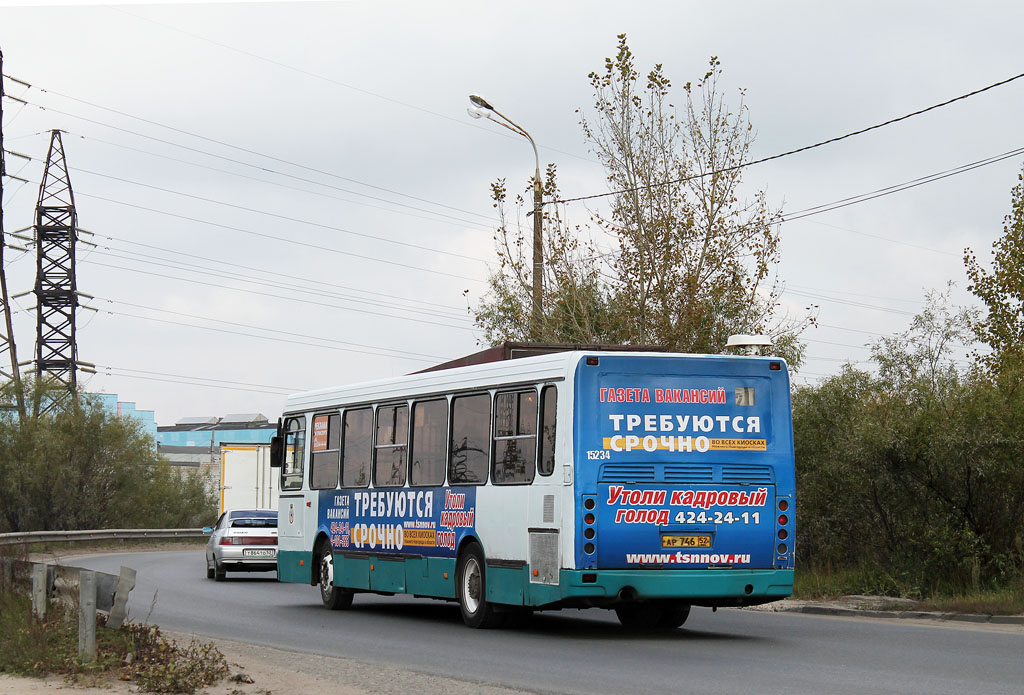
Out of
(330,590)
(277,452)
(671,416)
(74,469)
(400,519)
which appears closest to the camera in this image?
(671,416)

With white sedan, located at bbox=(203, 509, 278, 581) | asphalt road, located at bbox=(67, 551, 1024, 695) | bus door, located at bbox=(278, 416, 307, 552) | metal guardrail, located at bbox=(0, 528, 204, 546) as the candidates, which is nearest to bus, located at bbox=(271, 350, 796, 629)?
asphalt road, located at bbox=(67, 551, 1024, 695)

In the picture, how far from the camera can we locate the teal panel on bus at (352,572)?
19.7 metres

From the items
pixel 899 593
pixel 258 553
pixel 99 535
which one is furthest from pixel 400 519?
pixel 99 535

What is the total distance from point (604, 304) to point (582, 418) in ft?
50.8

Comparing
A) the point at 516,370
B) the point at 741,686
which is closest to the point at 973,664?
the point at 741,686

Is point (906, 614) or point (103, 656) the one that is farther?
point (906, 614)

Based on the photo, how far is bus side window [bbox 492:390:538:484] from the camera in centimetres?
1588

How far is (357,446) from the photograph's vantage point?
20.1 m

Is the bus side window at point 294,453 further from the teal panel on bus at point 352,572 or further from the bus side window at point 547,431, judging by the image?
the bus side window at point 547,431

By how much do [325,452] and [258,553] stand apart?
10.3 metres

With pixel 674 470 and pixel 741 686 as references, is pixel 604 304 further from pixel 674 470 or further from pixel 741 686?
pixel 741 686

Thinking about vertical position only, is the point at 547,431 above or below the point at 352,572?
above

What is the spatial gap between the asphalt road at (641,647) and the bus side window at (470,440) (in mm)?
1842

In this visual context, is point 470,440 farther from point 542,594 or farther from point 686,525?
point 686,525
